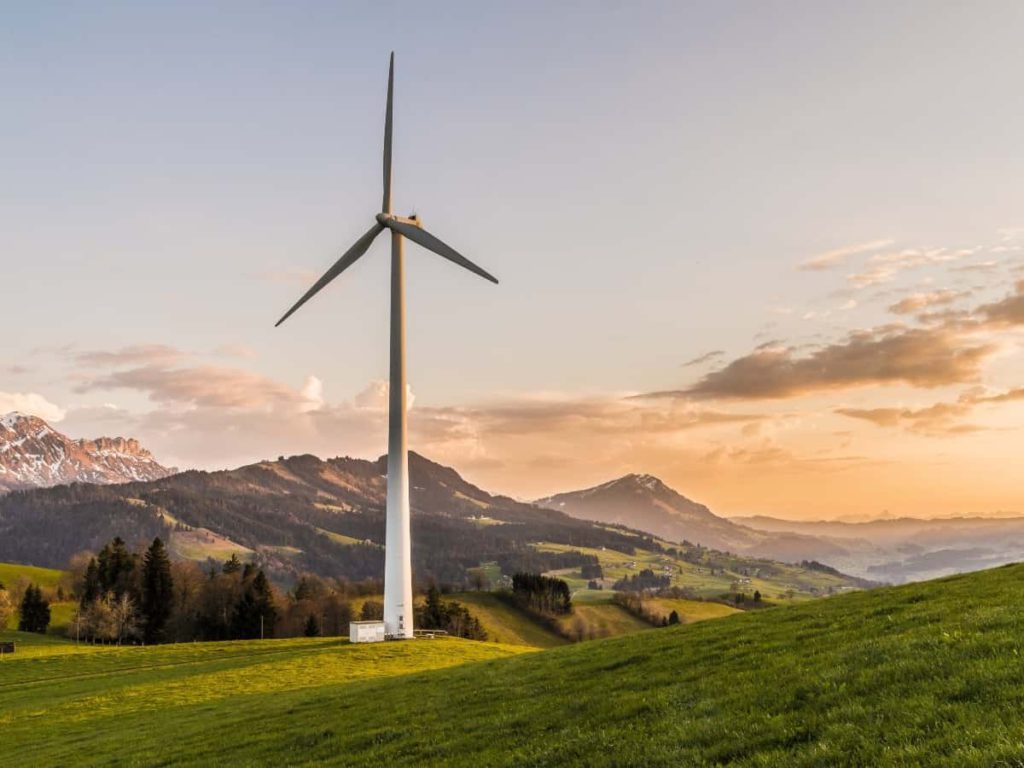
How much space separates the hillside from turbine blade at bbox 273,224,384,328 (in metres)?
41.0

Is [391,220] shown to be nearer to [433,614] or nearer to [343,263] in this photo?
[343,263]

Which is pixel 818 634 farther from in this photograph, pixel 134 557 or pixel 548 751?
pixel 134 557

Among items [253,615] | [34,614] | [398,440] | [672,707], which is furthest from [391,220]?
[34,614]

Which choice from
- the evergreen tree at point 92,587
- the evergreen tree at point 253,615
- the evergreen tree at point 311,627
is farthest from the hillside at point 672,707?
the evergreen tree at point 311,627

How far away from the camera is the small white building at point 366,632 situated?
252 ft

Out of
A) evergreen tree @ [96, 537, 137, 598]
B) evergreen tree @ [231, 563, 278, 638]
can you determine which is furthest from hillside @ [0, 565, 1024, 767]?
evergreen tree @ [96, 537, 137, 598]

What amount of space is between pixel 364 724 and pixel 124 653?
223ft

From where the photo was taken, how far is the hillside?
1491cm

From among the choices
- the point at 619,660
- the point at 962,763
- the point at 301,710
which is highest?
the point at 962,763

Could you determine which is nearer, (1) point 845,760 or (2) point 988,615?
(1) point 845,760

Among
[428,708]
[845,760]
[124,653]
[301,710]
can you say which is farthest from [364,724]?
[124,653]

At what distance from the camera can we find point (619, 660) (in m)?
31.6

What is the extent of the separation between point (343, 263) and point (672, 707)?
2780 inches

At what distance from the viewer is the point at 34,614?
166 m
